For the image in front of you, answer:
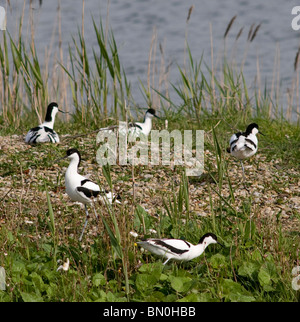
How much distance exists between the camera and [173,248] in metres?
3.98

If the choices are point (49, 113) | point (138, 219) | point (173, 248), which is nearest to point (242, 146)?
point (138, 219)

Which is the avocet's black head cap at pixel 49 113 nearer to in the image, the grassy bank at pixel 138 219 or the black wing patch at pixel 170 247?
the grassy bank at pixel 138 219

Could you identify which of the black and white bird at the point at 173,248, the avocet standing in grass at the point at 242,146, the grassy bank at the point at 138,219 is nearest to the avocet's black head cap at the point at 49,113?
the grassy bank at the point at 138,219

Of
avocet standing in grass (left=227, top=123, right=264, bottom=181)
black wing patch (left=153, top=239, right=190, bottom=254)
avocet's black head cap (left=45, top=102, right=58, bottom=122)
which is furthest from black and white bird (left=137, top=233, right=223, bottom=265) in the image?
avocet's black head cap (left=45, top=102, right=58, bottom=122)

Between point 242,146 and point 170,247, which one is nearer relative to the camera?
point 170,247

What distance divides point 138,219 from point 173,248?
758 mm

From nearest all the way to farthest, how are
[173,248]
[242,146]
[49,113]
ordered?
[173,248] < [242,146] < [49,113]

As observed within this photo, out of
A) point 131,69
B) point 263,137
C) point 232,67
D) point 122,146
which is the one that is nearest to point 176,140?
point 122,146

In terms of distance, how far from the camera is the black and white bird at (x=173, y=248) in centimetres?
396

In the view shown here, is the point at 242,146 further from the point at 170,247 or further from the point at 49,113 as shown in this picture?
the point at 49,113

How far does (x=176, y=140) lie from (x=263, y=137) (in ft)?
4.42

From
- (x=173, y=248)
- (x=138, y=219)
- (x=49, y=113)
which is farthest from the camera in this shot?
(x=49, y=113)

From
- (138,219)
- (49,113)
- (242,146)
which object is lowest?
(138,219)

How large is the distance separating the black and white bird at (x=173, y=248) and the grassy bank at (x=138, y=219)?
85 mm
